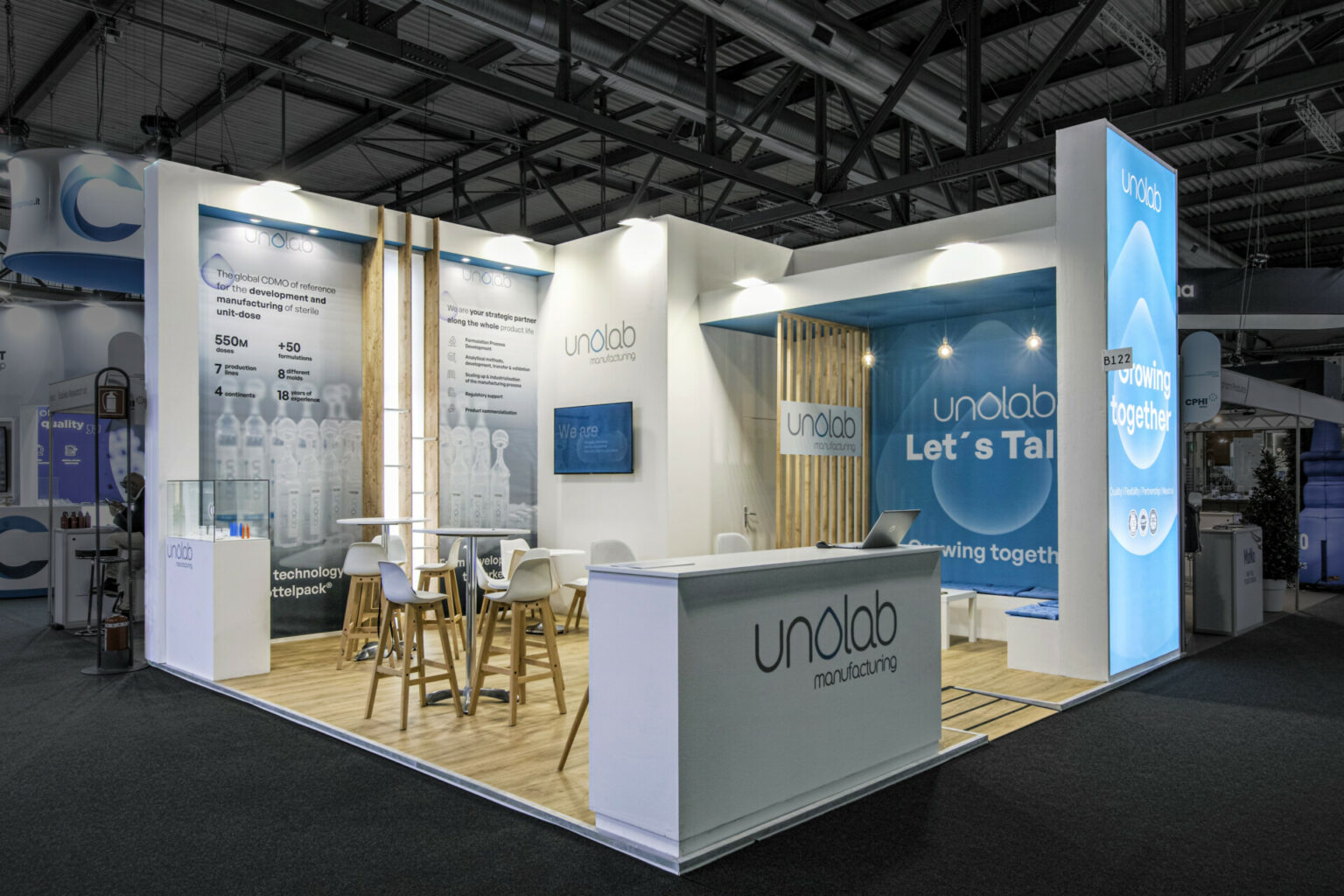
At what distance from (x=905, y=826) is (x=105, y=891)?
8.85ft

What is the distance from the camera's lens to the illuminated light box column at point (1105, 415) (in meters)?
5.59

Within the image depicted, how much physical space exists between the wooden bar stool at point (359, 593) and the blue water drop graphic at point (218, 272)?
240 cm

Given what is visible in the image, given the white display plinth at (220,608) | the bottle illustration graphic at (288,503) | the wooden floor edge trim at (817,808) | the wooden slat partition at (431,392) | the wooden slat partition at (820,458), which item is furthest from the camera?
the wooden slat partition at (431,392)

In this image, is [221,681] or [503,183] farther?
[503,183]

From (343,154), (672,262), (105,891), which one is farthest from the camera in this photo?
(343,154)

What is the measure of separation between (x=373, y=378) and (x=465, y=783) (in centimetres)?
472

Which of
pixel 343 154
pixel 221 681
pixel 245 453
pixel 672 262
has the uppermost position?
pixel 343 154

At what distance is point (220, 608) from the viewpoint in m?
5.83

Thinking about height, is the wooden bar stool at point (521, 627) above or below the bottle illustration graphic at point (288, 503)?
below

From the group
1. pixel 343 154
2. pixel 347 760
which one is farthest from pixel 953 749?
pixel 343 154

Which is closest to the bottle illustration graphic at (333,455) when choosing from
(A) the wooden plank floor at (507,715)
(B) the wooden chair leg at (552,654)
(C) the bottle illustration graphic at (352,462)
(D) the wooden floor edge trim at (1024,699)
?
(C) the bottle illustration graphic at (352,462)

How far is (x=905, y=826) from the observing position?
3340mm

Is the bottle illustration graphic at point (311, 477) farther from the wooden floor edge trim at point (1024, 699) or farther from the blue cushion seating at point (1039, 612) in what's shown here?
the blue cushion seating at point (1039, 612)

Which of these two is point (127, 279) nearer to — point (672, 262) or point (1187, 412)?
point (672, 262)
